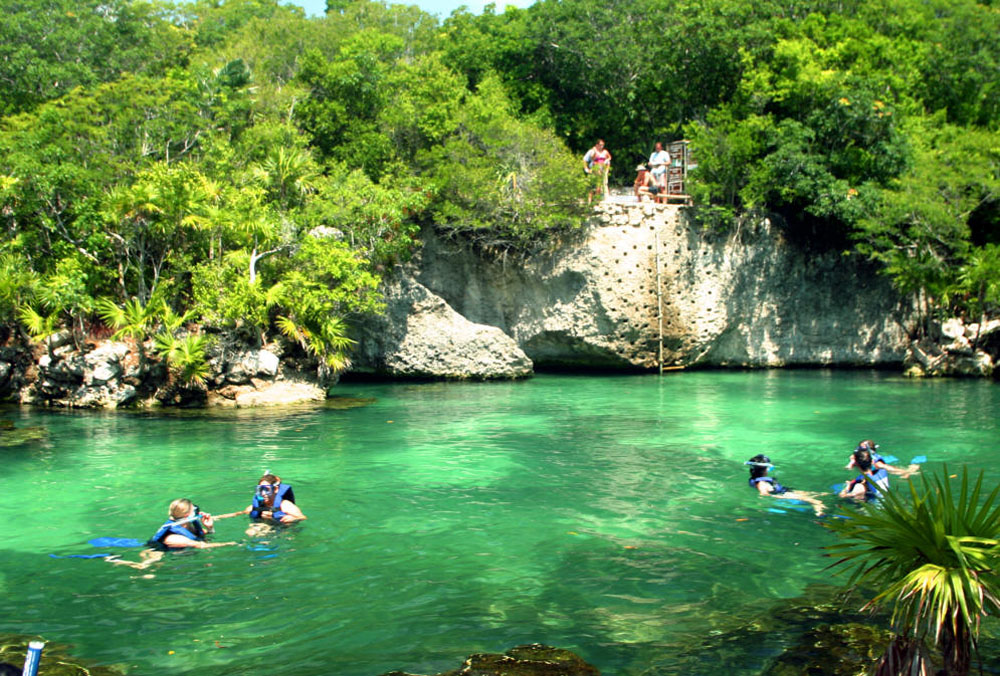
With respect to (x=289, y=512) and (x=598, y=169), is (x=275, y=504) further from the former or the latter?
(x=598, y=169)

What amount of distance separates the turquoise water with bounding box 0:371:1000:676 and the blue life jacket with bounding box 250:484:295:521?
0.41 metres

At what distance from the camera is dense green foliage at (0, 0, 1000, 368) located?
2288cm

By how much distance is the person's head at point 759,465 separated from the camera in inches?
505

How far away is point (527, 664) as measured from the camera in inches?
268

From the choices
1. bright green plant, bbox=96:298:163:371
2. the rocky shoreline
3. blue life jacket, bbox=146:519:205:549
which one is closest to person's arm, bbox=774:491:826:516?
blue life jacket, bbox=146:519:205:549

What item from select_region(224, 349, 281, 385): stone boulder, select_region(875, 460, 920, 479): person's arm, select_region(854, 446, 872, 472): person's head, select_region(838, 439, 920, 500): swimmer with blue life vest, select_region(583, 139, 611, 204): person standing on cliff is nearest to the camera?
select_region(838, 439, 920, 500): swimmer with blue life vest

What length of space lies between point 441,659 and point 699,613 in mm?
2624

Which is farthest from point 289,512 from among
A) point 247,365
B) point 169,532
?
point 247,365

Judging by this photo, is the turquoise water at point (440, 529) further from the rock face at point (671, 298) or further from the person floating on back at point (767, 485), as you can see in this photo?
the rock face at point (671, 298)

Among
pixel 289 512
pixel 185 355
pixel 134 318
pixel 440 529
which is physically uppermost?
pixel 134 318

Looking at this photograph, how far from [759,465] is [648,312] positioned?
16.2 meters

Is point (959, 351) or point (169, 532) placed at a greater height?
point (959, 351)

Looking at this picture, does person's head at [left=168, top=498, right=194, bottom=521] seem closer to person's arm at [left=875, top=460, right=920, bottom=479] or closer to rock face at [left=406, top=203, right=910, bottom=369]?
person's arm at [left=875, top=460, right=920, bottom=479]

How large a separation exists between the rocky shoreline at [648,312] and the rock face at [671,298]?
0.13ft
